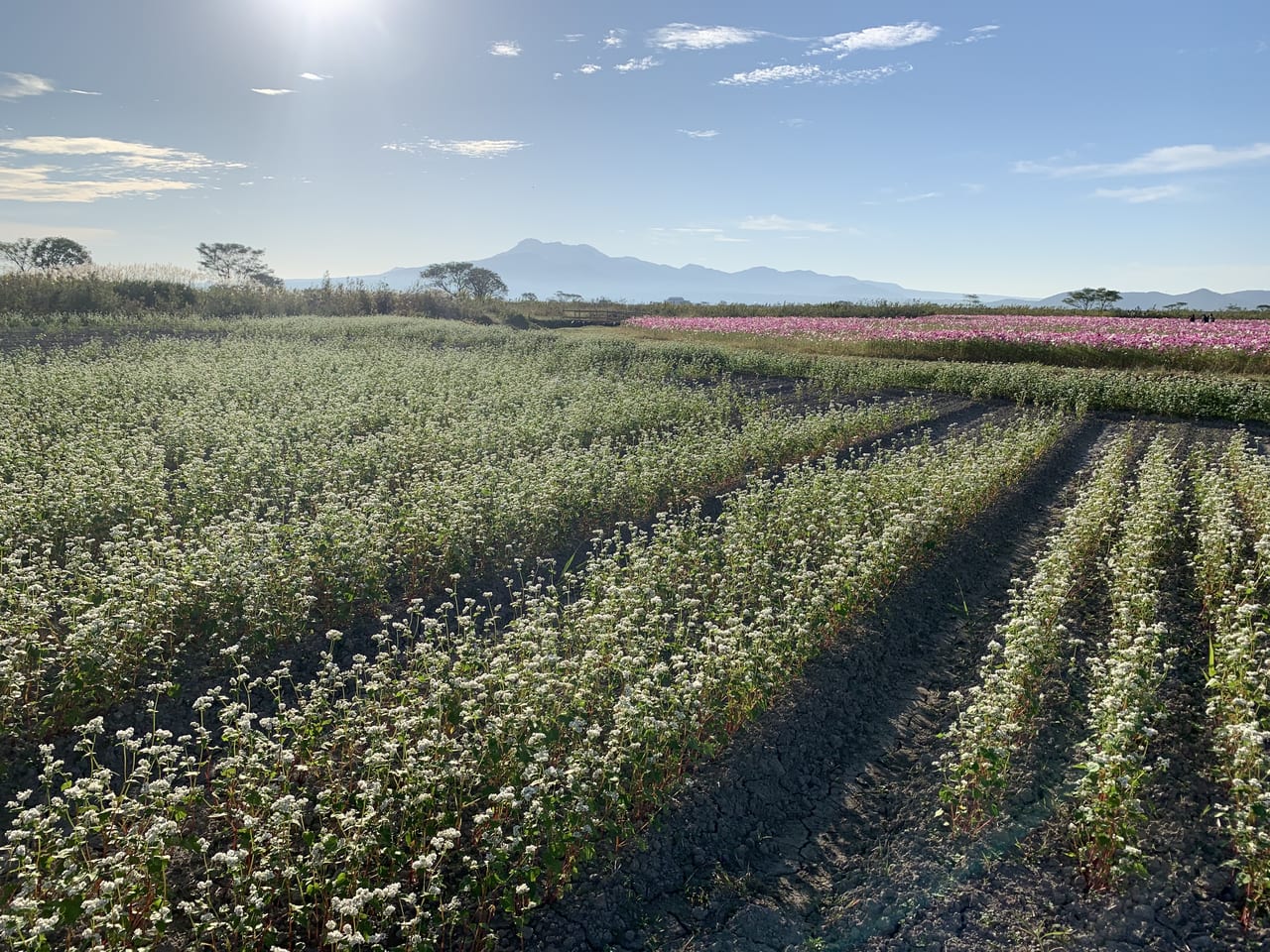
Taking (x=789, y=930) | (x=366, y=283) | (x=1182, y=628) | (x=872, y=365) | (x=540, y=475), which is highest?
(x=366, y=283)

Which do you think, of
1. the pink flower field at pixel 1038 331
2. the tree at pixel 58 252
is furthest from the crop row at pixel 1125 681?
the tree at pixel 58 252

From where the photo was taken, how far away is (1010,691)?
6.10m

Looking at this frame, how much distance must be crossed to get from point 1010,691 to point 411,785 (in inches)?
182

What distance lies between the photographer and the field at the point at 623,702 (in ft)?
14.8

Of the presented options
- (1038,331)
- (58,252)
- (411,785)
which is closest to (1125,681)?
(411,785)

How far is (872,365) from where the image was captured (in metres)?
26.2

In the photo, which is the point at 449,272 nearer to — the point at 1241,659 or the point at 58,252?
the point at 58,252

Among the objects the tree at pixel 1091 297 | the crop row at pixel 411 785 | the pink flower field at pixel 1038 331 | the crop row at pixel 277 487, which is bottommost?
the crop row at pixel 411 785

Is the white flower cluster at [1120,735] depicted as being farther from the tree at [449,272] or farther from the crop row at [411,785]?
the tree at [449,272]

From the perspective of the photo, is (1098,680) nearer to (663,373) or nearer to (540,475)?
(540,475)

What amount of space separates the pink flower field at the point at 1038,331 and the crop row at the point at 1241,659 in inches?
580

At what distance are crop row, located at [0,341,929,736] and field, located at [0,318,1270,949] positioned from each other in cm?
8

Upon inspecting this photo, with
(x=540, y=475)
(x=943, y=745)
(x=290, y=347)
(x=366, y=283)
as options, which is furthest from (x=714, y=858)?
(x=366, y=283)

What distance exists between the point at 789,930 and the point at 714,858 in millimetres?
714
